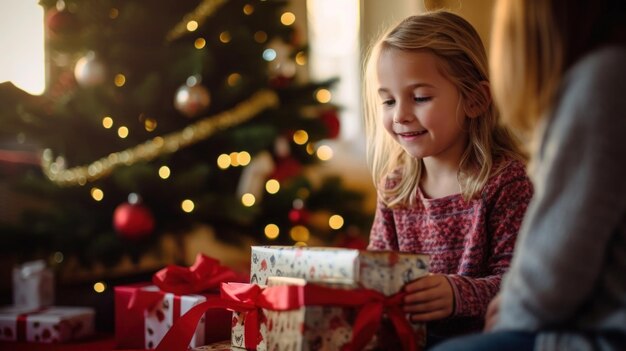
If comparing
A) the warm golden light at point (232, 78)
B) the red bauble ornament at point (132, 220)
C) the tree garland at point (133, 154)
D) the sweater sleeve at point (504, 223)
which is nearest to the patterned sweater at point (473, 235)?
the sweater sleeve at point (504, 223)

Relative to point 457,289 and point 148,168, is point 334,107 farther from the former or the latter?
point 457,289

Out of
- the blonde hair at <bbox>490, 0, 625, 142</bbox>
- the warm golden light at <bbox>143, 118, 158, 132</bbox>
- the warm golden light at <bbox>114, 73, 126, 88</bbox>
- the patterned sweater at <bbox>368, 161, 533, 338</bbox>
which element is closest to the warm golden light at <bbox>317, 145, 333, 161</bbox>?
the warm golden light at <bbox>143, 118, 158, 132</bbox>

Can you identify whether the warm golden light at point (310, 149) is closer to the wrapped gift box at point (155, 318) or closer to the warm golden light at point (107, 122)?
the warm golden light at point (107, 122)

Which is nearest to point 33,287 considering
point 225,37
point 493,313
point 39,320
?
point 39,320

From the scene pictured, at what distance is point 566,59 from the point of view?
0.80 metres

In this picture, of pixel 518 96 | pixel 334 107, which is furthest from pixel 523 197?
pixel 334 107

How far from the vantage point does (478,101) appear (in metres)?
1.30

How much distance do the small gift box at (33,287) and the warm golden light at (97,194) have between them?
339mm

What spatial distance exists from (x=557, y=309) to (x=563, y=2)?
13.3 inches

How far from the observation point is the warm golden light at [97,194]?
230 cm

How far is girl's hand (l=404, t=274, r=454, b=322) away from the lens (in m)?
1.01

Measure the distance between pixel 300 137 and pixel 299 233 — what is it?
14.2 inches

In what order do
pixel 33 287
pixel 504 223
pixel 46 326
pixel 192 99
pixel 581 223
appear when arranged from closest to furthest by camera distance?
pixel 581 223
pixel 504 223
pixel 46 326
pixel 33 287
pixel 192 99

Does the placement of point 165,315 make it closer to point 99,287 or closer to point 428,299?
point 428,299
